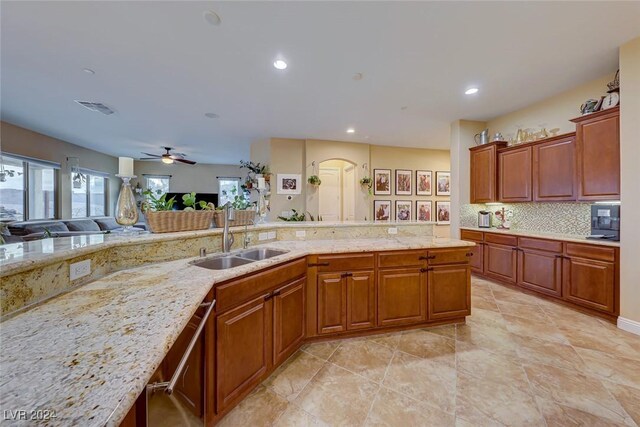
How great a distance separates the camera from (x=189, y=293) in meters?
1.15

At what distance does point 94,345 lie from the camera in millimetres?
703

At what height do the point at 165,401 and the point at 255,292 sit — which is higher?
the point at 255,292

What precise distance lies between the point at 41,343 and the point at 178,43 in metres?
2.69

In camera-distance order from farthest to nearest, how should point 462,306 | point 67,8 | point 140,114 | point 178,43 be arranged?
1. point 140,114
2. point 462,306
3. point 178,43
4. point 67,8

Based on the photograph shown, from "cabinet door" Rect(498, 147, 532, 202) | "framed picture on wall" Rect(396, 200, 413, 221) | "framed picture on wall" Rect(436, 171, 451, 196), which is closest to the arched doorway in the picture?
"framed picture on wall" Rect(396, 200, 413, 221)

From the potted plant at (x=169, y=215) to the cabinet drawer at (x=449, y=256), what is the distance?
219 cm

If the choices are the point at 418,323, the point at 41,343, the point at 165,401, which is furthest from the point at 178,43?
the point at 418,323

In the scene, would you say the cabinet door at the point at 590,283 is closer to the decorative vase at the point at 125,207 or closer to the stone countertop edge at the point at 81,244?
the stone countertop edge at the point at 81,244

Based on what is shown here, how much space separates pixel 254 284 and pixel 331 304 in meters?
0.89

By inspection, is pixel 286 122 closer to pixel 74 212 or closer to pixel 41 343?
pixel 41 343

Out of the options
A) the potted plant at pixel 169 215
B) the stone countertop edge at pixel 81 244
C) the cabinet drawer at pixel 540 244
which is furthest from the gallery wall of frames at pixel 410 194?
the potted plant at pixel 169 215

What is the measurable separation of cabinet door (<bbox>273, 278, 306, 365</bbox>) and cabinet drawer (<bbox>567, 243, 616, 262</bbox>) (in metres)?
3.26

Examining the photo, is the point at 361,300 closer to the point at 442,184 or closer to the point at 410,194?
the point at 410,194

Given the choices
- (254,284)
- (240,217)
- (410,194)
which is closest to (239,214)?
(240,217)
